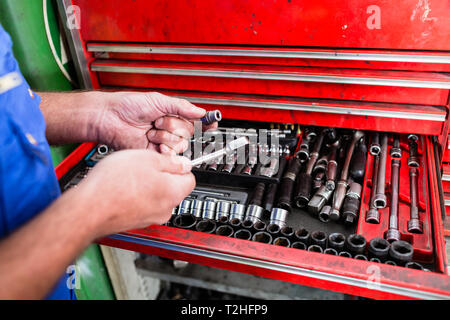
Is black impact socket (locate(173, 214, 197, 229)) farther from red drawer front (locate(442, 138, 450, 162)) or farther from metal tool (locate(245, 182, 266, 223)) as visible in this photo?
red drawer front (locate(442, 138, 450, 162))

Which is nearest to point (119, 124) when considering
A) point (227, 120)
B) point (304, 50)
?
point (227, 120)

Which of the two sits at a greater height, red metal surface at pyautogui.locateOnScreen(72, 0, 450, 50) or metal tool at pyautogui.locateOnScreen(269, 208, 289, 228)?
red metal surface at pyautogui.locateOnScreen(72, 0, 450, 50)

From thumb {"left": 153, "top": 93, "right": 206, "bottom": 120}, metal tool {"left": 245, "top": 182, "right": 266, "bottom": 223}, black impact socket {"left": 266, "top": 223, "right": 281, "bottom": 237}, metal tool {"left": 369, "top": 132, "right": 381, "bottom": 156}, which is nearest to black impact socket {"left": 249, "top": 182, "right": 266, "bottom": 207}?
metal tool {"left": 245, "top": 182, "right": 266, "bottom": 223}

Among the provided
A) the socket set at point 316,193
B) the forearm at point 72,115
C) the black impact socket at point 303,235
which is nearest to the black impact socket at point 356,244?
the socket set at point 316,193

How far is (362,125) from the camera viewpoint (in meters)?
1.21

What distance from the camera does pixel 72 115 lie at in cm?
98

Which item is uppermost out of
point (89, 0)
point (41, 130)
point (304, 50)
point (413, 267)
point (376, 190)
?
point (89, 0)

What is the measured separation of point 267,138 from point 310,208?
0.35 metres

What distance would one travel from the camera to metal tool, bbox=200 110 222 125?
1.01 m

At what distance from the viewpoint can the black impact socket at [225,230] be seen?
1011 millimetres

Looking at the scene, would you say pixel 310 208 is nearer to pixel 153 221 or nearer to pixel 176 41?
pixel 153 221

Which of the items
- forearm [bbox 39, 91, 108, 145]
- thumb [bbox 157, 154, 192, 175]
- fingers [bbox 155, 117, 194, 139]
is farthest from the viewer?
fingers [bbox 155, 117, 194, 139]

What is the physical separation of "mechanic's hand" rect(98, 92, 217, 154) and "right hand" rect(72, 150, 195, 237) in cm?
30

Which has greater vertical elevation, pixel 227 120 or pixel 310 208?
pixel 227 120
